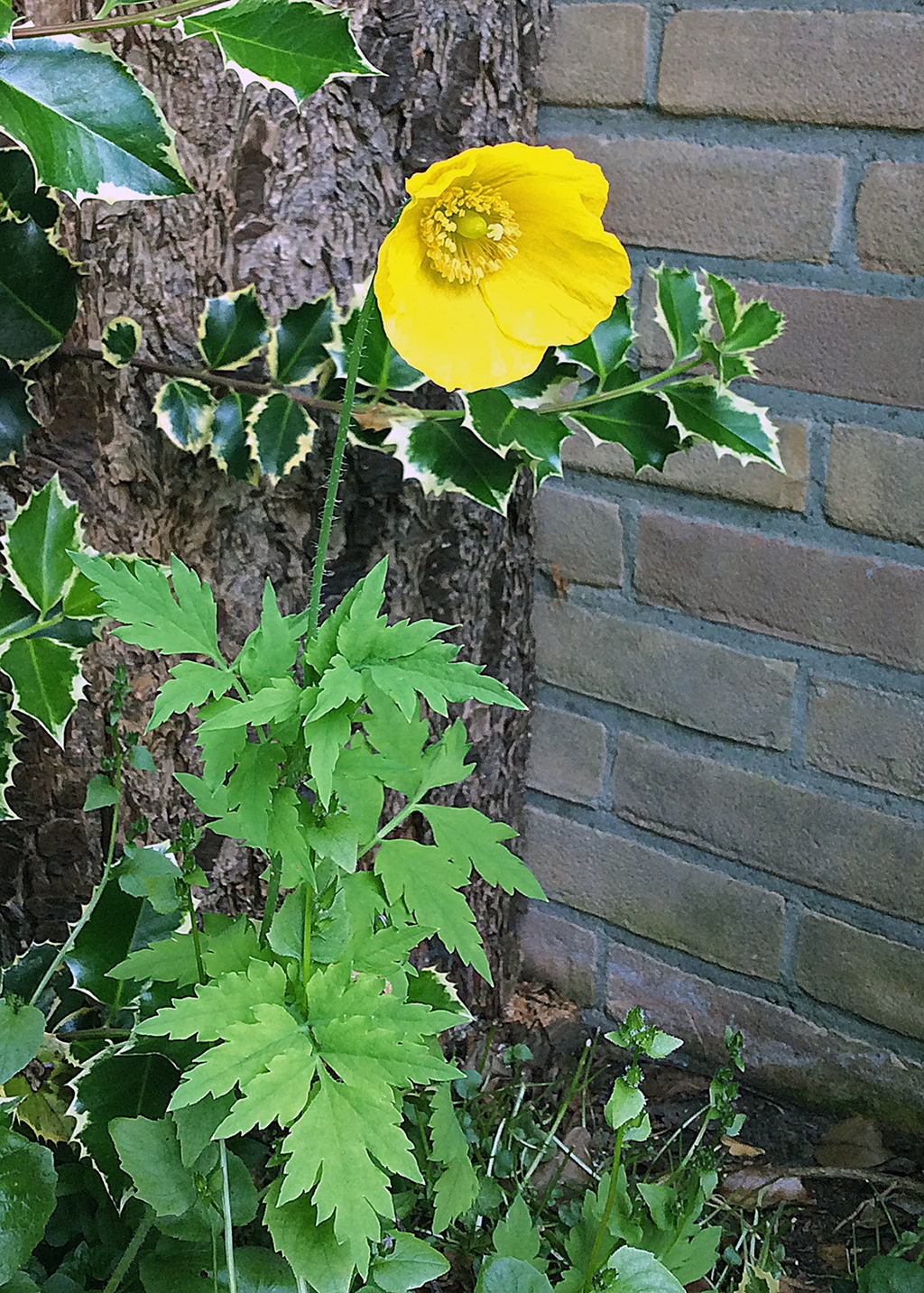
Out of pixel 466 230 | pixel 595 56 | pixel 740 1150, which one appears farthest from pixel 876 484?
pixel 740 1150

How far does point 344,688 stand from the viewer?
614mm

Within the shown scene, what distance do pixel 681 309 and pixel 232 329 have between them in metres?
0.38

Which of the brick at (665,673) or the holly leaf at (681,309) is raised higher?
the holly leaf at (681,309)

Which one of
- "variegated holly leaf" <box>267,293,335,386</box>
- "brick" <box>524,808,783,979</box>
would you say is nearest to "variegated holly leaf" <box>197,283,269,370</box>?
"variegated holly leaf" <box>267,293,335,386</box>

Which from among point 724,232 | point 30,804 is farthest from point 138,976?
point 724,232

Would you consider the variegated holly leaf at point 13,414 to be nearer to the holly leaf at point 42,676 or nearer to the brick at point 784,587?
the holly leaf at point 42,676

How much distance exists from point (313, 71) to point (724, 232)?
Result: 583mm

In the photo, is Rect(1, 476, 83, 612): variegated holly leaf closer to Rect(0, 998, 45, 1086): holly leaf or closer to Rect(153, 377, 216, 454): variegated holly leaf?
Rect(153, 377, 216, 454): variegated holly leaf

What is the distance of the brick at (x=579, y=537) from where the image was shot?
1.37 meters

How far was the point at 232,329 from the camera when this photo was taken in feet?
3.24

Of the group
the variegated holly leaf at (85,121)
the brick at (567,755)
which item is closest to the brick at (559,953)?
the brick at (567,755)

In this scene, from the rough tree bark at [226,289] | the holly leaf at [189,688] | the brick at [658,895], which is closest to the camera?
the holly leaf at [189,688]

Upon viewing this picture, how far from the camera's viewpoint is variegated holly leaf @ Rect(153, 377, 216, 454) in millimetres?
990

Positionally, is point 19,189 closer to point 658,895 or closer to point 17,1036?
point 17,1036
